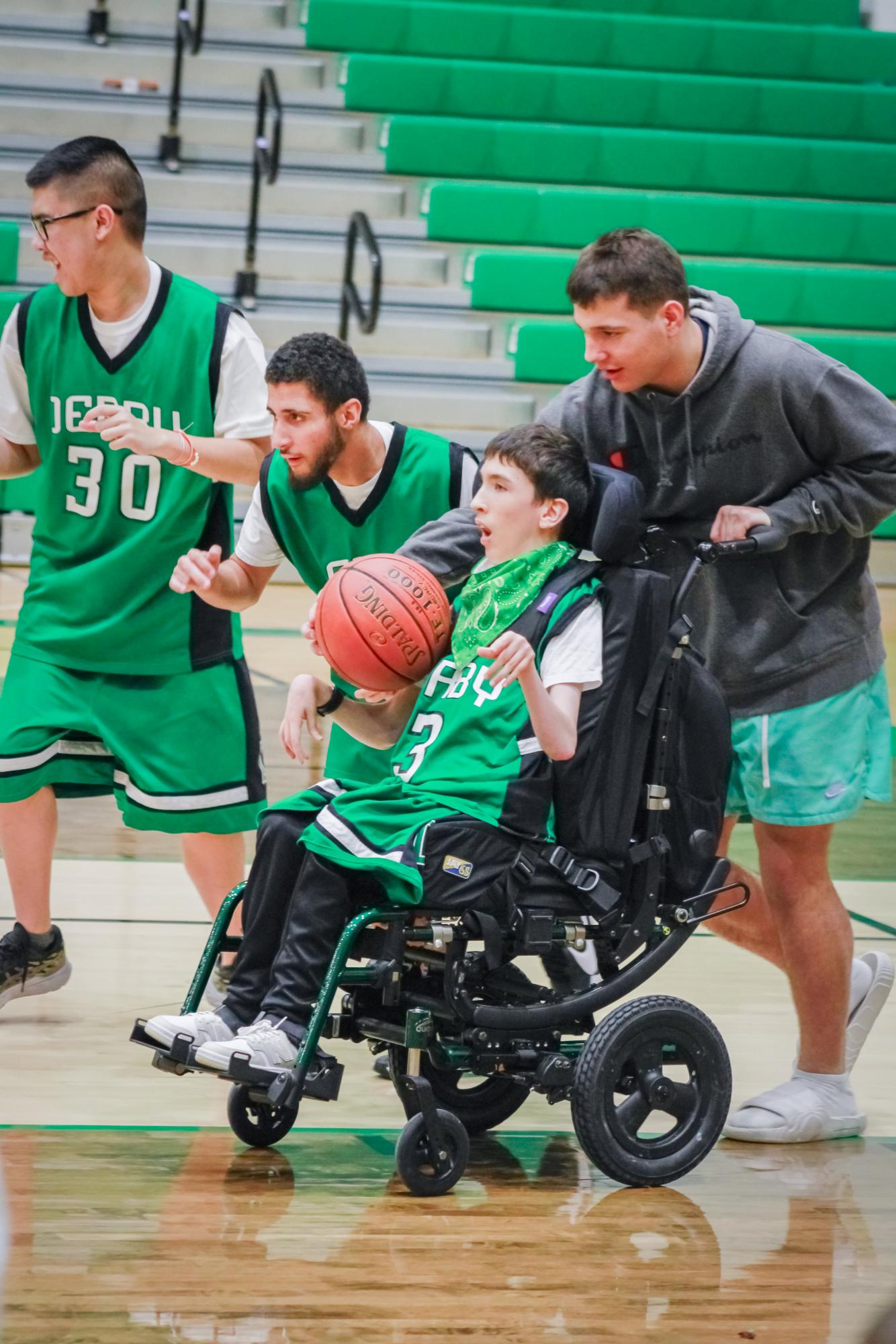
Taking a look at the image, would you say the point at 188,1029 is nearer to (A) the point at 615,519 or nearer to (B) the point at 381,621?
(B) the point at 381,621

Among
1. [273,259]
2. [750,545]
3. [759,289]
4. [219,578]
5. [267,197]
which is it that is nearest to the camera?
[750,545]

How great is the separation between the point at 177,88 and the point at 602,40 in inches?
108

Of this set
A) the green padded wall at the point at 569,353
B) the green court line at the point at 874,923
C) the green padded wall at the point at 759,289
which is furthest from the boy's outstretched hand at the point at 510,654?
the green padded wall at the point at 759,289

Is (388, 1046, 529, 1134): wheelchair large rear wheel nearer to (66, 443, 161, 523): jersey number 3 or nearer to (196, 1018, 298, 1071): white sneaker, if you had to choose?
(196, 1018, 298, 1071): white sneaker

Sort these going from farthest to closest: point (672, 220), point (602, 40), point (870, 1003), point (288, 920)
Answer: point (602, 40)
point (672, 220)
point (870, 1003)
point (288, 920)

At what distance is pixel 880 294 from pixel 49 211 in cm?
853

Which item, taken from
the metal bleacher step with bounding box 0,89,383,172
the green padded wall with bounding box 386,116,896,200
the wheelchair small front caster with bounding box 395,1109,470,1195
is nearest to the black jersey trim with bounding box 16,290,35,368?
the wheelchair small front caster with bounding box 395,1109,470,1195

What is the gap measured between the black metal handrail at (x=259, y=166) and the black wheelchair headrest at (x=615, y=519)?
766 centimetres

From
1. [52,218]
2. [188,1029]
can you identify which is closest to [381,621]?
[188,1029]

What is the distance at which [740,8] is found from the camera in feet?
40.6

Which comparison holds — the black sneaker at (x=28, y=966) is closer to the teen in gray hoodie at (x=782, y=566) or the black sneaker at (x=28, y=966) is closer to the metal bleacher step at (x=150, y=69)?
the teen in gray hoodie at (x=782, y=566)

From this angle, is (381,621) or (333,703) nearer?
(381,621)

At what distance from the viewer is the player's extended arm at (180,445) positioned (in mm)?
3262

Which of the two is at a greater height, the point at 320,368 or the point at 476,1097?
the point at 320,368
